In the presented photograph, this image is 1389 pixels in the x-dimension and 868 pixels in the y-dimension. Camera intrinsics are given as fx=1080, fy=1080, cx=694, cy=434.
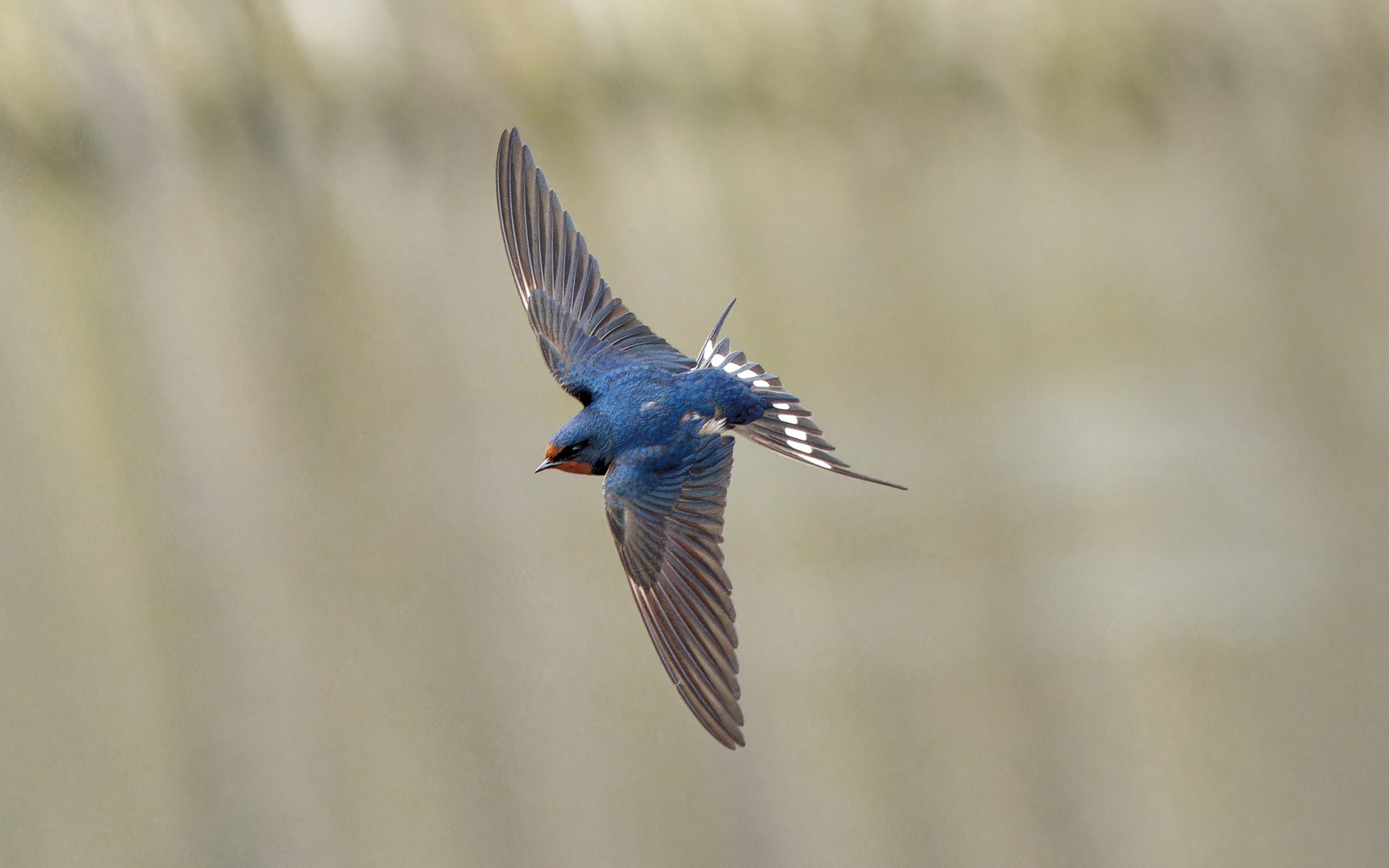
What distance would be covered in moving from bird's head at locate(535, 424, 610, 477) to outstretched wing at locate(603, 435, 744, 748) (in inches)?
0.4

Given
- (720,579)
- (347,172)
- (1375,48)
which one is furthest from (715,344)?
(1375,48)

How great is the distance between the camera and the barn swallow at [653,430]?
43cm

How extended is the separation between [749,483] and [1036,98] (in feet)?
1.59

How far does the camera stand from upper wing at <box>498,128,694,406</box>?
0.51 m

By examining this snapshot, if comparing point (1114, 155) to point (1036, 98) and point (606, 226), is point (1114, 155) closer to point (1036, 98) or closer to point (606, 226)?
point (1036, 98)

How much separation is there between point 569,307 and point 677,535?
0.47ft

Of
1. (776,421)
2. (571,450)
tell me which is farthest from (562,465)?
(776,421)

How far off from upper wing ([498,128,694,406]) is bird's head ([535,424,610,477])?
0.16 ft

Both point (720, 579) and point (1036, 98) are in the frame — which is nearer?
point (720, 579)

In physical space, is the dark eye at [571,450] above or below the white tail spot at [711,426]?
below

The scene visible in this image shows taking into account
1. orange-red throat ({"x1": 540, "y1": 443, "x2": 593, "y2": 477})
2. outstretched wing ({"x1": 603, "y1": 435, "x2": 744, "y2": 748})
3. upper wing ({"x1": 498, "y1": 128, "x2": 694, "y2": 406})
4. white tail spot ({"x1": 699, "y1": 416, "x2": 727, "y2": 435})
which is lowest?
outstretched wing ({"x1": 603, "y1": 435, "x2": 744, "y2": 748})

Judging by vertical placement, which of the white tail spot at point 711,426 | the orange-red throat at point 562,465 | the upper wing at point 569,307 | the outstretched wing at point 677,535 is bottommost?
the outstretched wing at point 677,535

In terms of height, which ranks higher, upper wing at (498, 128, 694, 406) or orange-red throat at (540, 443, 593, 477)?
upper wing at (498, 128, 694, 406)

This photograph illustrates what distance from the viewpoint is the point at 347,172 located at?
1039 millimetres
